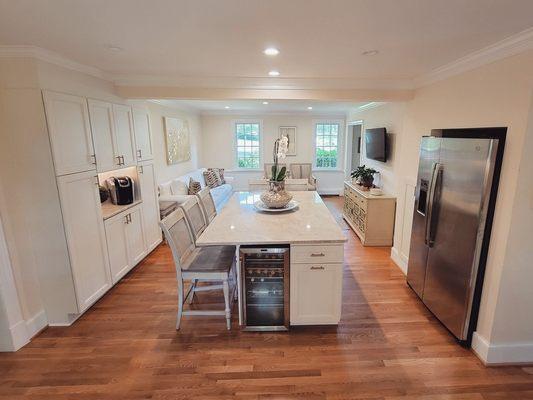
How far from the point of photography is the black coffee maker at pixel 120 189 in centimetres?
336

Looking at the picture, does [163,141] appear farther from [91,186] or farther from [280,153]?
[280,153]

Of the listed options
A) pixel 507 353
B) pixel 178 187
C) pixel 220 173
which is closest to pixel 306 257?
pixel 507 353

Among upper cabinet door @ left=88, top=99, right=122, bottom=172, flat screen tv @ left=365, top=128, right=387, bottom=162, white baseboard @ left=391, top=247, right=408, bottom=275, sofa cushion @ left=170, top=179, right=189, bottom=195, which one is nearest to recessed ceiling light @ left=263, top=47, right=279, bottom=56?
upper cabinet door @ left=88, top=99, right=122, bottom=172

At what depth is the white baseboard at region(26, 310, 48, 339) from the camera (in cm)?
236

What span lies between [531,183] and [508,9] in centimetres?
107

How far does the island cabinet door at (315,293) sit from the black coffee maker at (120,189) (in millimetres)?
2336

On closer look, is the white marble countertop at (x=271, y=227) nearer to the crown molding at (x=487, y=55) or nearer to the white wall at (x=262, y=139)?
the crown molding at (x=487, y=55)

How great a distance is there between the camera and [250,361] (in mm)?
2111

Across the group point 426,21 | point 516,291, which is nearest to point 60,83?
point 426,21

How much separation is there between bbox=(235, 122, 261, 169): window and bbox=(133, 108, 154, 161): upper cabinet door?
4.03 meters

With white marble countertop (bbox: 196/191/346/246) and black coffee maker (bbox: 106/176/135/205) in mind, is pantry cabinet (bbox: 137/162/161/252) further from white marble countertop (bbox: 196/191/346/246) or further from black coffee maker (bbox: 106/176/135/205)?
white marble countertop (bbox: 196/191/346/246)

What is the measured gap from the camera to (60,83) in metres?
2.34

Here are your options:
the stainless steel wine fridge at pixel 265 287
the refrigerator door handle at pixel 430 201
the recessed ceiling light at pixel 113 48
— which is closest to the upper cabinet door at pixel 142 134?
the recessed ceiling light at pixel 113 48

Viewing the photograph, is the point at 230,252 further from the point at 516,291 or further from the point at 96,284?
the point at 516,291
